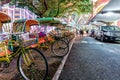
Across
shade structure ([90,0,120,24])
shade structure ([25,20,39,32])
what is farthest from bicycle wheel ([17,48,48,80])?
shade structure ([90,0,120,24])

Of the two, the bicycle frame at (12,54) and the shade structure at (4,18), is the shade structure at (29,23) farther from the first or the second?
the bicycle frame at (12,54)

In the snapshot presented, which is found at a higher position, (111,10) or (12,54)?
(111,10)

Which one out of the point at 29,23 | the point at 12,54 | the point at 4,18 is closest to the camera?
the point at 12,54

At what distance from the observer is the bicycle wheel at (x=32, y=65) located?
471 centimetres

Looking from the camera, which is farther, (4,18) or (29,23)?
(29,23)

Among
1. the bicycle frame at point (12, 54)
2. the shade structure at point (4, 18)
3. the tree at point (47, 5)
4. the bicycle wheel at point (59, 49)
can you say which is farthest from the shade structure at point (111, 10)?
the bicycle frame at point (12, 54)

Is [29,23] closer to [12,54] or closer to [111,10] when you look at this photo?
[12,54]

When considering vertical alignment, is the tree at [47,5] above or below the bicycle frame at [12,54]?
above

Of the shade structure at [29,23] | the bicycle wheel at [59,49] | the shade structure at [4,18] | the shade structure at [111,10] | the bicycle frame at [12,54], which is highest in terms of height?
the shade structure at [111,10]

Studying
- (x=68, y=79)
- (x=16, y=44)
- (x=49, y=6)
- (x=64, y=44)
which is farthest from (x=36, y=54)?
(x=49, y=6)

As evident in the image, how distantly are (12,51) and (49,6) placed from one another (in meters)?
13.8

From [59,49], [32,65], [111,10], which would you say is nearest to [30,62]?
[32,65]

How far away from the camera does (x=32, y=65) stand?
16.0 feet

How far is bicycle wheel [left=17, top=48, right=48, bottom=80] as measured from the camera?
4.71 metres
